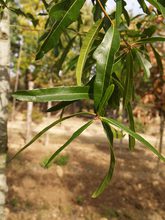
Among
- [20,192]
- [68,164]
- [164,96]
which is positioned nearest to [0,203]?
[20,192]

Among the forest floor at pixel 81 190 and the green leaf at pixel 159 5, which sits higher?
the green leaf at pixel 159 5

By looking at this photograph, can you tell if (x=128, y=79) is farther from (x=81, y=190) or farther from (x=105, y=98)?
(x=81, y=190)

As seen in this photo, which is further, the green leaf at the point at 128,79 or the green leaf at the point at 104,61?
the green leaf at the point at 128,79

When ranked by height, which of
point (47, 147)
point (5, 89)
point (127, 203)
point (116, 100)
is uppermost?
point (116, 100)

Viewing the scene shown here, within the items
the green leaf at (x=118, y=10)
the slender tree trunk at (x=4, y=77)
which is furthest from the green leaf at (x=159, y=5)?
the slender tree trunk at (x=4, y=77)

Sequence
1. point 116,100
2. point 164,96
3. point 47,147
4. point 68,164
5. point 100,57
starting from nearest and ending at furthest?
point 100,57, point 116,100, point 164,96, point 68,164, point 47,147

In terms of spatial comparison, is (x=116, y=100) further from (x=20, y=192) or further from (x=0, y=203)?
(x=20, y=192)

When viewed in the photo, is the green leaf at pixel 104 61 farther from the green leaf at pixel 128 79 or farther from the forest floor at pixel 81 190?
the forest floor at pixel 81 190

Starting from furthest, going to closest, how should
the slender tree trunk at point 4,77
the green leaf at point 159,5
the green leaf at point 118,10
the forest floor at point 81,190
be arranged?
1. the forest floor at point 81,190
2. the slender tree trunk at point 4,77
3. the green leaf at point 118,10
4. the green leaf at point 159,5
